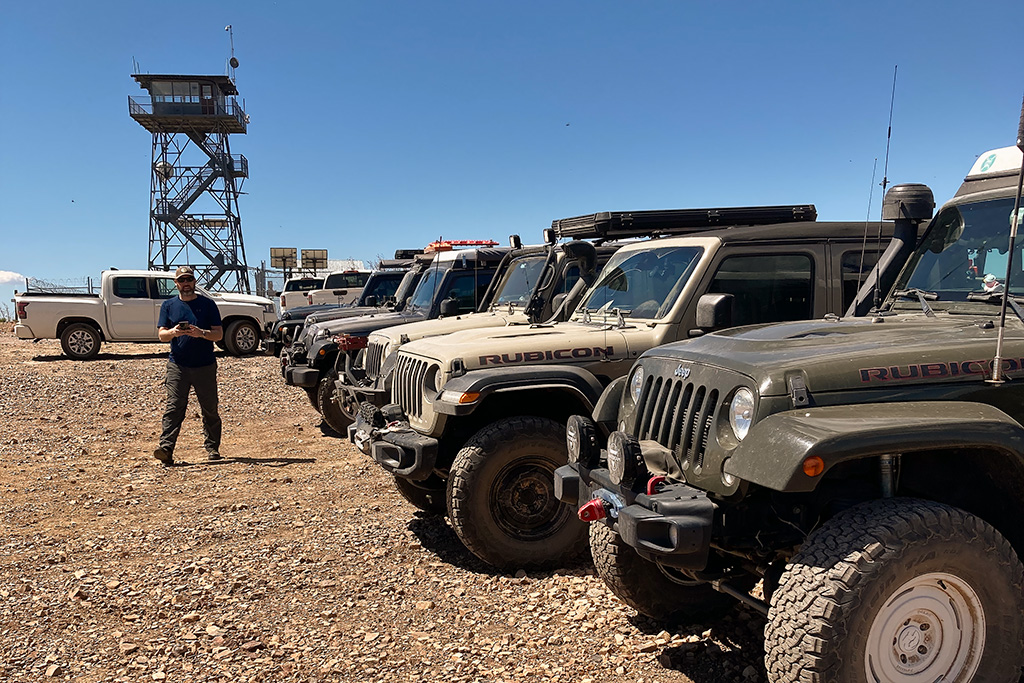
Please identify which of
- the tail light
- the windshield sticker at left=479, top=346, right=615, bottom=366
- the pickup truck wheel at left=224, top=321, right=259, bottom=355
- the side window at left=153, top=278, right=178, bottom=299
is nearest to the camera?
the windshield sticker at left=479, top=346, right=615, bottom=366

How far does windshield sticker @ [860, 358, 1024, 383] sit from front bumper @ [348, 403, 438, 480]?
270 cm

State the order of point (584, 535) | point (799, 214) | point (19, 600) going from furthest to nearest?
point (799, 214), point (584, 535), point (19, 600)

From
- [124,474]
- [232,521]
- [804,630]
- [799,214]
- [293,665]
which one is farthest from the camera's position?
[124,474]

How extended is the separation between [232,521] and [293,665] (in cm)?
259

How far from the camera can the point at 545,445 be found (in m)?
4.90

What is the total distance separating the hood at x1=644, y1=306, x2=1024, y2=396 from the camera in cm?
301

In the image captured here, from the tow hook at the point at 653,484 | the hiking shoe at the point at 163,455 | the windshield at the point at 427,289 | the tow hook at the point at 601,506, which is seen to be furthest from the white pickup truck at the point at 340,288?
the tow hook at the point at 653,484

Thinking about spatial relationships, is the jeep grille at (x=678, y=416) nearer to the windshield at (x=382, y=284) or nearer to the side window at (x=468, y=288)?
the side window at (x=468, y=288)

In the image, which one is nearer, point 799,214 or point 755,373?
point 755,373

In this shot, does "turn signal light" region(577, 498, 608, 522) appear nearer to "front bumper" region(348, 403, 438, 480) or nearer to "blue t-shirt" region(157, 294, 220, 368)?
"front bumper" region(348, 403, 438, 480)

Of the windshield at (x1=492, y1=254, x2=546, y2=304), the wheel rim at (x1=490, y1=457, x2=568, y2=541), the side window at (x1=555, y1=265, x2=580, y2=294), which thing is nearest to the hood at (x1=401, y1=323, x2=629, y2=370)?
the wheel rim at (x1=490, y1=457, x2=568, y2=541)

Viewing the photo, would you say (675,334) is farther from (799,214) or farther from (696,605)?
(799,214)

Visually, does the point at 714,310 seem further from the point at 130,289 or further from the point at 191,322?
the point at 130,289

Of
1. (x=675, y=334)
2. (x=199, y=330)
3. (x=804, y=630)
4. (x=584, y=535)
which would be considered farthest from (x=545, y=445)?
(x=199, y=330)
